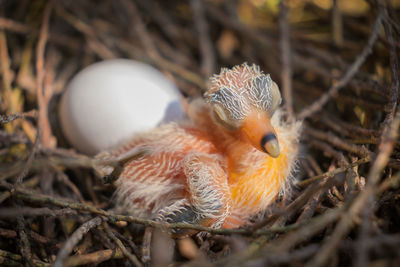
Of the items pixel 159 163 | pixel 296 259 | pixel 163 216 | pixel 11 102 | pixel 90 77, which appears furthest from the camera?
pixel 11 102

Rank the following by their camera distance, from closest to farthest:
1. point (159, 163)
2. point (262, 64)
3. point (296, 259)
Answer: point (296, 259) < point (159, 163) < point (262, 64)

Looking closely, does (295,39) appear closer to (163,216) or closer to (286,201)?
(286,201)

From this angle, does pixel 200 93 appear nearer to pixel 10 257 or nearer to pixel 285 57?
pixel 285 57

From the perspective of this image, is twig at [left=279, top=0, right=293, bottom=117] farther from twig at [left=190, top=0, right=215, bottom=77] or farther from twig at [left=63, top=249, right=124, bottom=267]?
twig at [left=63, top=249, right=124, bottom=267]

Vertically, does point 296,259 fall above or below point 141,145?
below

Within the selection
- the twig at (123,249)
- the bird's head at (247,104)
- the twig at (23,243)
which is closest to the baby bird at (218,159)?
the bird's head at (247,104)

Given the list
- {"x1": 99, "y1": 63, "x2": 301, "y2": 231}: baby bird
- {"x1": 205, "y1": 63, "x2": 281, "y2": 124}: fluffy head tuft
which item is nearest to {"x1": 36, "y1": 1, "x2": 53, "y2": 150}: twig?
{"x1": 99, "y1": 63, "x2": 301, "y2": 231}: baby bird

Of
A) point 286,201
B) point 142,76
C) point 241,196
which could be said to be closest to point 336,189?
point 286,201
